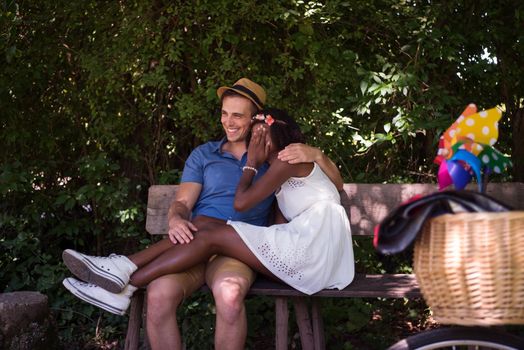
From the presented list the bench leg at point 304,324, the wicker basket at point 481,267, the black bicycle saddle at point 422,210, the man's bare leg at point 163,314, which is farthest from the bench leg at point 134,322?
the wicker basket at point 481,267

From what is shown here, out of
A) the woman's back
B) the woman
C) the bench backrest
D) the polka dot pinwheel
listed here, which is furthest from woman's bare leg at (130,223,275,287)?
the polka dot pinwheel

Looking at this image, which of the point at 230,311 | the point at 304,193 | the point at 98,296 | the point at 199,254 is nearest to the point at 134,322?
the point at 98,296

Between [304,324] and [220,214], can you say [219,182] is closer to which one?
[220,214]

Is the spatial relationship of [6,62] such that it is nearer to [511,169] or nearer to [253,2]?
[253,2]

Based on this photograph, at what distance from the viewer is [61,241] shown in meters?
5.64

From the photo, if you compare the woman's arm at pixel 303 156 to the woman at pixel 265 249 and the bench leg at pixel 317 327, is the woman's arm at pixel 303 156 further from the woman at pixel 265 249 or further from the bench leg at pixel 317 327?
the bench leg at pixel 317 327

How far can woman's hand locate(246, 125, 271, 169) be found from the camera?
3781mm

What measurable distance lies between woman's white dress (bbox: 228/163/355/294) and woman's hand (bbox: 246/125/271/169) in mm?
175

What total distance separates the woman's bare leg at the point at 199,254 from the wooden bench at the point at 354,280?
0.16 meters

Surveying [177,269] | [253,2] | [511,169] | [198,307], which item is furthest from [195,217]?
[511,169]

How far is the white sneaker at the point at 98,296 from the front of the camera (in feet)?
11.6

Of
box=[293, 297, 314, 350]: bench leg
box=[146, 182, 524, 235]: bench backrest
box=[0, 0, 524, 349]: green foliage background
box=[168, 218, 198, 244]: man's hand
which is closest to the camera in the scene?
box=[168, 218, 198, 244]: man's hand

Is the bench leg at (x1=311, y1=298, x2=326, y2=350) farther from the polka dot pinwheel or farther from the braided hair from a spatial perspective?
the polka dot pinwheel

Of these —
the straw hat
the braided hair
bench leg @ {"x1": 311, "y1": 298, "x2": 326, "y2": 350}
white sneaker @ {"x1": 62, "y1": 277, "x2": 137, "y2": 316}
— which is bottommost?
bench leg @ {"x1": 311, "y1": 298, "x2": 326, "y2": 350}
